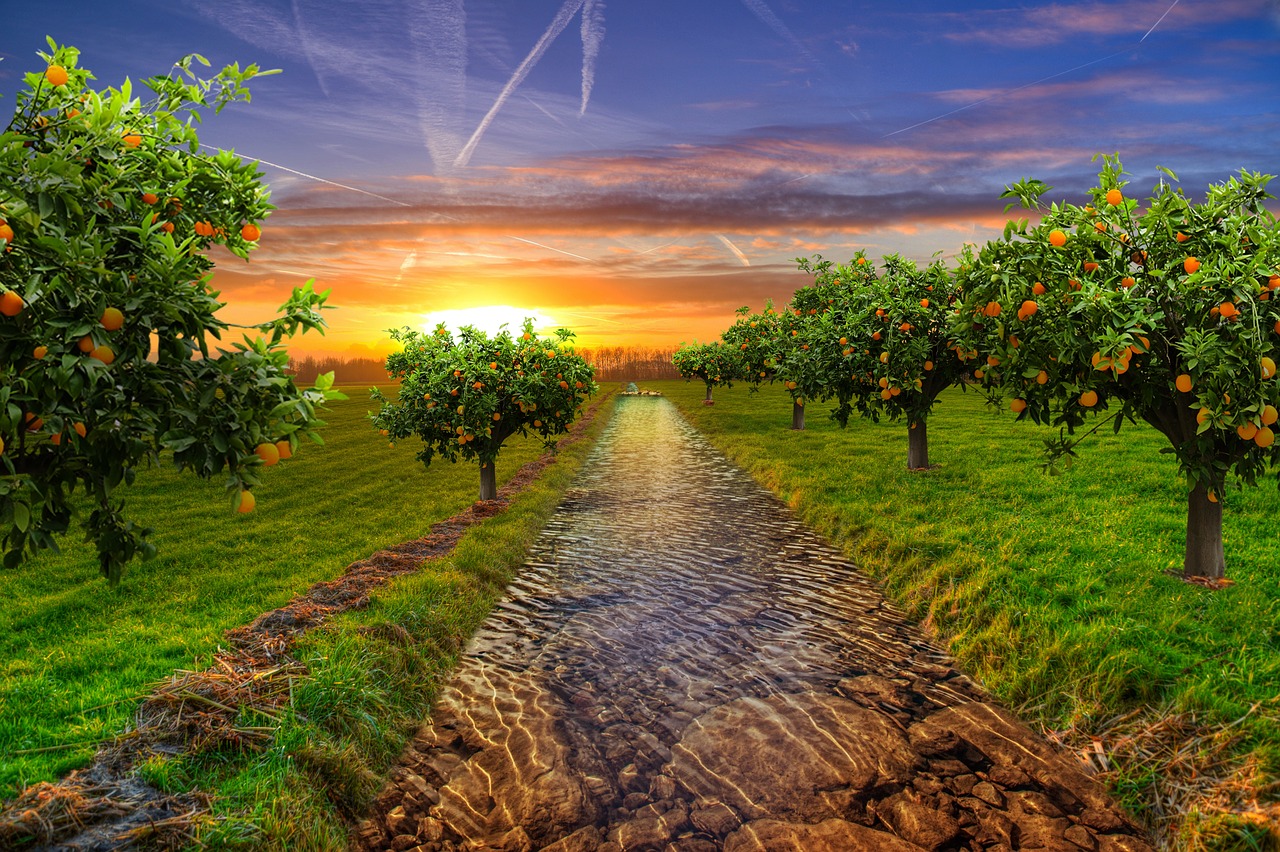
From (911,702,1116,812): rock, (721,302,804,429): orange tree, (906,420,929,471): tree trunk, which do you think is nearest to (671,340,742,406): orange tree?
(721,302,804,429): orange tree

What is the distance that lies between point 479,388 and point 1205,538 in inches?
492

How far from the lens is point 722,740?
258 inches

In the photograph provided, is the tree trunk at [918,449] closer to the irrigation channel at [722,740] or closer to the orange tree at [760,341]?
the irrigation channel at [722,740]

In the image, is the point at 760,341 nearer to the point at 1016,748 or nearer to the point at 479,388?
the point at 479,388

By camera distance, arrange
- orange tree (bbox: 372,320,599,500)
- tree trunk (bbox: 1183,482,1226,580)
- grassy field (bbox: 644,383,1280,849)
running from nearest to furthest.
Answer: grassy field (bbox: 644,383,1280,849), tree trunk (bbox: 1183,482,1226,580), orange tree (bbox: 372,320,599,500)

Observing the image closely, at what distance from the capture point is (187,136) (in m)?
4.95

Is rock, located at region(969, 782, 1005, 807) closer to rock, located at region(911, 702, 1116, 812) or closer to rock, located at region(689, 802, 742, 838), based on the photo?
rock, located at region(911, 702, 1116, 812)

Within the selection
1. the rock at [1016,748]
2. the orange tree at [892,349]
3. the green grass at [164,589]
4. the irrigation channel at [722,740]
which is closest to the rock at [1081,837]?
the irrigation channel at [722,740]

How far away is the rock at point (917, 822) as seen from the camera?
207 inches

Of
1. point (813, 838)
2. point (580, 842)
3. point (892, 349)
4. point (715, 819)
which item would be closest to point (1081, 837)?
point (813, 838)

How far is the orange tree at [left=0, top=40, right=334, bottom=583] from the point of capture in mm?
3758

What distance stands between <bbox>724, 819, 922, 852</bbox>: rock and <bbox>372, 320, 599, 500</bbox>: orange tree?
10683mm

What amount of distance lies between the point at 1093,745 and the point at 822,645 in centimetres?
307

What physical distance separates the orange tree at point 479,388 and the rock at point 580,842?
33.5 feet
